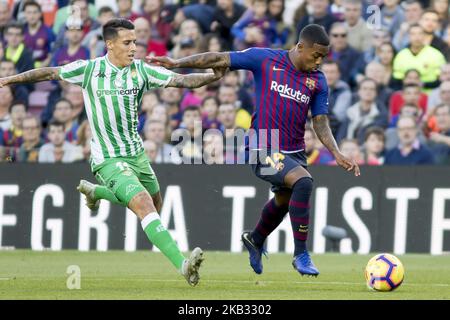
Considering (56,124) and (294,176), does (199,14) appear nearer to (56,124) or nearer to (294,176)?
(56,124)

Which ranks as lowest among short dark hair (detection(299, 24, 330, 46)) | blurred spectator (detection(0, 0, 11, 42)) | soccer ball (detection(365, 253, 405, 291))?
soccer ball (detection(365, 253, 405, 291))

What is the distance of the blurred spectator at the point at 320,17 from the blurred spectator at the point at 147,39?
2382 millimetres

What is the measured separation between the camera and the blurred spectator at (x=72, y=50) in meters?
20.7

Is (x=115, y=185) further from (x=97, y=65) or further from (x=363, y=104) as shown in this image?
(x=363, y=104)

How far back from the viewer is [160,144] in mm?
19047

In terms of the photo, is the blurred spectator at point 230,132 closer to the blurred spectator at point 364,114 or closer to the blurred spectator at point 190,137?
the blurred spectator at point 190,137

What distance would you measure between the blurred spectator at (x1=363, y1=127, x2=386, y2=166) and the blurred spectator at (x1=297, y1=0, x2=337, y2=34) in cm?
234

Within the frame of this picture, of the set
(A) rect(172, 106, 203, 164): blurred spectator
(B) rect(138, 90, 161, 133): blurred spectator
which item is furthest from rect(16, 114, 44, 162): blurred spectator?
(A) rect(172, 106, 203, 164): blurred spectator

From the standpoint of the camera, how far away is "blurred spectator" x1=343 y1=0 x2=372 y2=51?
2003 cm

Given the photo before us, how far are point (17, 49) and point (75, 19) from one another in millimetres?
1138

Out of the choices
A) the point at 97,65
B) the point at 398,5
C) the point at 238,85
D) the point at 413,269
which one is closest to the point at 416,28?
the point at 398,5

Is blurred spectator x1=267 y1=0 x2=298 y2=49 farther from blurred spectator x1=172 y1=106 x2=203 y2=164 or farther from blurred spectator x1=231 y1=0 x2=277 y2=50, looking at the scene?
blurred spectator x1=172 y1=106 x2=203 y2=164

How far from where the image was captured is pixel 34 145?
19.6 m
